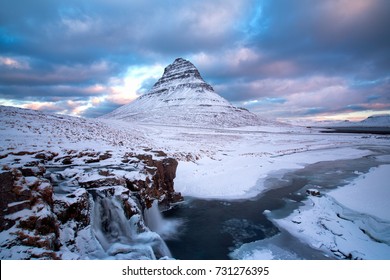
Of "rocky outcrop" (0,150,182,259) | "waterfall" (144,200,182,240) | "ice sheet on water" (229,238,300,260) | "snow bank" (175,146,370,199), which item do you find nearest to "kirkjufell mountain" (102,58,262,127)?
"snow bank" (175,146,370,199)

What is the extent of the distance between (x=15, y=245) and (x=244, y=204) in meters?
11.9

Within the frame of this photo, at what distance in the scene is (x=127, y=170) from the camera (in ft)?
41.9

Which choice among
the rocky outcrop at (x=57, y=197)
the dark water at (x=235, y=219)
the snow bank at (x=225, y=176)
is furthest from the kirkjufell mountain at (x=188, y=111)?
the rocky outcrop at (x=57, y=197)

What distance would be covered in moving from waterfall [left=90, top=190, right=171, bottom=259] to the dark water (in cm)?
127

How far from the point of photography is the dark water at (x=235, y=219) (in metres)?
9.90

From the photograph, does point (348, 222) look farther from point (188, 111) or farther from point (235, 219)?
point (188, 111)

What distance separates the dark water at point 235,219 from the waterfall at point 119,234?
4.18 ft

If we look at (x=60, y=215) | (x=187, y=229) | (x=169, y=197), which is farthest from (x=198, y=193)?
(x=60, y=215)

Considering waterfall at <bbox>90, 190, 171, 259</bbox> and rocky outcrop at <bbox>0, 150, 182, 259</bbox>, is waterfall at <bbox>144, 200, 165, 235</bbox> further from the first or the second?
waterfall at <bbox>90, 190, 171, 259</bbox>

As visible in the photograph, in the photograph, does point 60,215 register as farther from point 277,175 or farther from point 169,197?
point 277,175

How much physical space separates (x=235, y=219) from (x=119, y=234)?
247 inches


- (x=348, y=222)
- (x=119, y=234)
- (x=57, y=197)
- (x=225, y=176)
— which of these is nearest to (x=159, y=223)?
(x=119, y=234)

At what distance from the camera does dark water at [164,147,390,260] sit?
990cm

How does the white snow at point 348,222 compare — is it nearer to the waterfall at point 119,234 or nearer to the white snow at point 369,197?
the white snow at point 369,197
